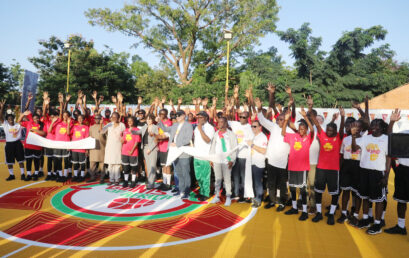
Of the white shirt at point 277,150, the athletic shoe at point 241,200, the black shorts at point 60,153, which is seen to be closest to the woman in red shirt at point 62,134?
the black shorts at point 60,153

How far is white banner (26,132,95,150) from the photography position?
305 inches

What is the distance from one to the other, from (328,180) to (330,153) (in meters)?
0.52

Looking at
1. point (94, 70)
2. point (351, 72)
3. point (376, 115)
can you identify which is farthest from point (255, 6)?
point (376, 115)

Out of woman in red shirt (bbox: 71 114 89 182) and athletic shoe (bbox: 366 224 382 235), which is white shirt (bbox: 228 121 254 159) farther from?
woman in red shirt (bbox: 71 114 89 182)

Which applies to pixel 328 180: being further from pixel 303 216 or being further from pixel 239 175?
pixel 239 175

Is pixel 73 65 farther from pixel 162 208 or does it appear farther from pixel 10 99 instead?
pixel 162 208

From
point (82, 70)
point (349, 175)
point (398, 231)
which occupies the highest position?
point (82, 70)

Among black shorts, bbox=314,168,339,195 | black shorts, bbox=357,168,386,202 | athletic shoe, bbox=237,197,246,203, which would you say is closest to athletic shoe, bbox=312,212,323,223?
black shorts, bbox=314,168,339,195

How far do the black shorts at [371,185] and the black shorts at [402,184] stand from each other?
24 centimetres

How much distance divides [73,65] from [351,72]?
87.1ft

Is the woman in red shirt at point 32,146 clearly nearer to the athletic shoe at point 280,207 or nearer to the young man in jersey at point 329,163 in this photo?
the athletic shoe at point 280,207

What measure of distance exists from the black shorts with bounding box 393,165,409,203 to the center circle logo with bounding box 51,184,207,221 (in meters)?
3.90

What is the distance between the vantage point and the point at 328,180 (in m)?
5.32

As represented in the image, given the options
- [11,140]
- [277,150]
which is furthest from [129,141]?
[277,150]
